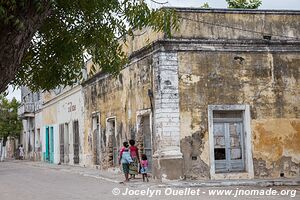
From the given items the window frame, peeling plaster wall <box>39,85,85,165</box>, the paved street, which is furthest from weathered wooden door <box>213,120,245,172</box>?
peeling plaster wall <box>39,85,85,165</box>

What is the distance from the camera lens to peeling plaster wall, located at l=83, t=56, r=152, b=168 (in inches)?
655

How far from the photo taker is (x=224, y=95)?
15461mm

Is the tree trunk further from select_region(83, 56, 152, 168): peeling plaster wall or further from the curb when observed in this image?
select_region(83, 56, 152, 168): peeling plaster wall

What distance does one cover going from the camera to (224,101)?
15.5 meters

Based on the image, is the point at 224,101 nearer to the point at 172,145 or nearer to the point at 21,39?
the point at 172,145

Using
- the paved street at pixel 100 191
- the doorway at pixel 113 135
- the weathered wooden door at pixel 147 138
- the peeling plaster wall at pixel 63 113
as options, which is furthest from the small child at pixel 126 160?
the peeling plaster wall at pixel 63 113

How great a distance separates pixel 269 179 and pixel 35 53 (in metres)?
11.2

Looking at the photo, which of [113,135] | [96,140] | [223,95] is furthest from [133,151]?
[96,140]

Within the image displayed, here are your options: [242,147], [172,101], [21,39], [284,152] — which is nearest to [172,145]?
[172,101]

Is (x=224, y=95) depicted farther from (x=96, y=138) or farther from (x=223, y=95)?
(x=96, y=138)

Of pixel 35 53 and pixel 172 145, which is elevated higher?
pixel 35 53

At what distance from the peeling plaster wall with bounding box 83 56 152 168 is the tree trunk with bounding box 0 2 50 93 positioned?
11.9 metres

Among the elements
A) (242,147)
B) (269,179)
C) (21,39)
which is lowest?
(269,179)

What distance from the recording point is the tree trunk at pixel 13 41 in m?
3.30
